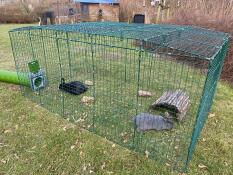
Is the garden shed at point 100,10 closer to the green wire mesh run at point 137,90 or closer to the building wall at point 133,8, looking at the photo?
the building wall at point 133,8

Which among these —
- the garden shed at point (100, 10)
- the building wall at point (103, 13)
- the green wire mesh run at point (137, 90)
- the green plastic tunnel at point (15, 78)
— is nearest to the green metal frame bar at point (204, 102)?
the green wire mesh run at point (137, 90)

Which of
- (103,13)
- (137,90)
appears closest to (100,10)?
(103,13)

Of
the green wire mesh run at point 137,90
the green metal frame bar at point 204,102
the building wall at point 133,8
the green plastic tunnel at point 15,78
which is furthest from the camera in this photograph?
the building wall at point 133,8

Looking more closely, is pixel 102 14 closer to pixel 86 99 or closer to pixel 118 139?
pixel 86 99

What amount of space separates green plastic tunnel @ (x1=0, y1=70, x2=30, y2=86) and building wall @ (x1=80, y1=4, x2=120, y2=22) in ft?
42.8

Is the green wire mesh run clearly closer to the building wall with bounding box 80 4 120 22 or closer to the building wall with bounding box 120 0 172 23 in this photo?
the building wall with bounding box 120 0 172 23

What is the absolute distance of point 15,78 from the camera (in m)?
5.23

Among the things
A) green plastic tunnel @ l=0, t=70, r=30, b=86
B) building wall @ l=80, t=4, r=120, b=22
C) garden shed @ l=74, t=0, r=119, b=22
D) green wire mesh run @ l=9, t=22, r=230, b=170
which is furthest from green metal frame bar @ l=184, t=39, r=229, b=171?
garden shed @ l=74, t=0, r=119, b=22

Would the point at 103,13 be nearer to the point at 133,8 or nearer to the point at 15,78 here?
the point at 133,8

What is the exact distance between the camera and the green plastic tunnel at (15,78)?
5.08 m

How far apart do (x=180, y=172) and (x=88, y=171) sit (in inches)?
48.9

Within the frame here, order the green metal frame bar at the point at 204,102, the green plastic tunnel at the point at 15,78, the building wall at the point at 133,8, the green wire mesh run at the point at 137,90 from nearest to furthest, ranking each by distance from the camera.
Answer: the green metal frame bar at the point at 204,102 → the green wire mesh run at the point at 137,90 → the green plastic tunnel at the point at 15,78 → the building wall at the point at 133,8

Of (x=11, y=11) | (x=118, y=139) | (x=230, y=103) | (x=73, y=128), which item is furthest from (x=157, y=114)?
(x=11, y=11)

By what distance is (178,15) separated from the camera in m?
9.33
